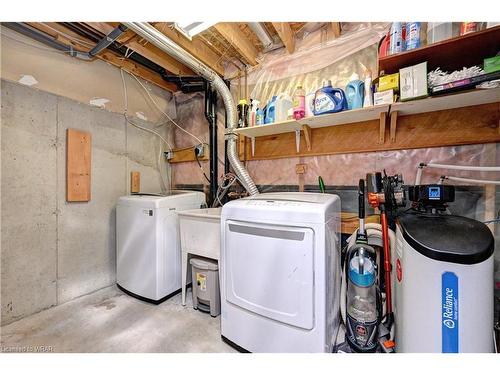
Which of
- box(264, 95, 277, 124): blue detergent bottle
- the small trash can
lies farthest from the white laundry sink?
box(264, 95, 277, 124): blue detergent bottle

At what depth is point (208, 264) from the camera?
1889 millimetres

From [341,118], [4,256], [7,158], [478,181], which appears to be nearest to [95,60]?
[7,158]

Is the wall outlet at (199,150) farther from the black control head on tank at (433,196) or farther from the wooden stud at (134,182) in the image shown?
the black control head on tank at (433,196)

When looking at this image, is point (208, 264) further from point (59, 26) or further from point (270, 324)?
point (59, 26)

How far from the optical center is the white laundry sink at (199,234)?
5.93 feet

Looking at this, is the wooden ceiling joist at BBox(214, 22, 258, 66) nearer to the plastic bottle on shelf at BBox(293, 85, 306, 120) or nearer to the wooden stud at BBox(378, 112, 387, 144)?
the plastic bottle on shelf at BBox(293, 85, 306, 120)

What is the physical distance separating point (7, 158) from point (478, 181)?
351 centimetres

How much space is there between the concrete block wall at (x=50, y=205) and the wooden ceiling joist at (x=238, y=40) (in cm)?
155

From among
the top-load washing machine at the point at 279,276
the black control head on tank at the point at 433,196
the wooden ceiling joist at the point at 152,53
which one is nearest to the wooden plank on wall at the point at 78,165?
the wooden ceiling joist at the point at 152,53

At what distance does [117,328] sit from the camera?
1686 mm

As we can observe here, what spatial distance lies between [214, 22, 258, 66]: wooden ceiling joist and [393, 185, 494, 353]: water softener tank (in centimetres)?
211

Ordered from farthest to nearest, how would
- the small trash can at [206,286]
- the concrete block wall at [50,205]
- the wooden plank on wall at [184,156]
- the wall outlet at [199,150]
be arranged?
the wooden plank on wall at [184,156], the wall outlet at [199,150], the small trash can at [206,286], the concrete block wall at [50,205]

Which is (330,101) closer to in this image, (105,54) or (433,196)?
(433,196)

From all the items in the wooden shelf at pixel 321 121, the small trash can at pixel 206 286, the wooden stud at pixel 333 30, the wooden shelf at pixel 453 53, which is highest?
the wooden stud at pixel 333 30
